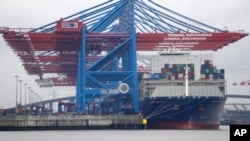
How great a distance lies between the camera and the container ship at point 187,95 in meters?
80.9

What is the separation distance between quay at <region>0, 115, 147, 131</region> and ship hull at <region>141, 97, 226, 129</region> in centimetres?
337

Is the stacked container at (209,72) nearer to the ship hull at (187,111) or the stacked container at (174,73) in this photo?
the stacked container at (174,73)

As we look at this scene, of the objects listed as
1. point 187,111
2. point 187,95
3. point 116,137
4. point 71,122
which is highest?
point 187,95

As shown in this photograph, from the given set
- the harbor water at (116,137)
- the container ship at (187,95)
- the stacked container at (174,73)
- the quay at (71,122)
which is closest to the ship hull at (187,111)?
the container ship at (187,95)

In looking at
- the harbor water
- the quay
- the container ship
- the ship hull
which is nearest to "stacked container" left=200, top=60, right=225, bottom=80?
the container ship

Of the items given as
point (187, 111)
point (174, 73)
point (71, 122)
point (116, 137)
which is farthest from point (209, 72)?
point (116, 137)

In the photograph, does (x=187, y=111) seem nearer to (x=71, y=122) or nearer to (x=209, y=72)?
(x=209, y=72)

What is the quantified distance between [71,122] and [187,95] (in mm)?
17741

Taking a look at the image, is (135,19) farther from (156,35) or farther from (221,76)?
(221,76)

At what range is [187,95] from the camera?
80000 mm

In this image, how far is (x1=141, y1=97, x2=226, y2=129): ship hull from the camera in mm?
81062

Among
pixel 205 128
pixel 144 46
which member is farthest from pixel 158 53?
pixel 205 128

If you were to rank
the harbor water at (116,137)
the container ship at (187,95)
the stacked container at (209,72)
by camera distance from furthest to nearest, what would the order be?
the stacked container at (209,72), the container ship at (187,95), the harbor water at (116,137)

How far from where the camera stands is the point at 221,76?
82.5 m
